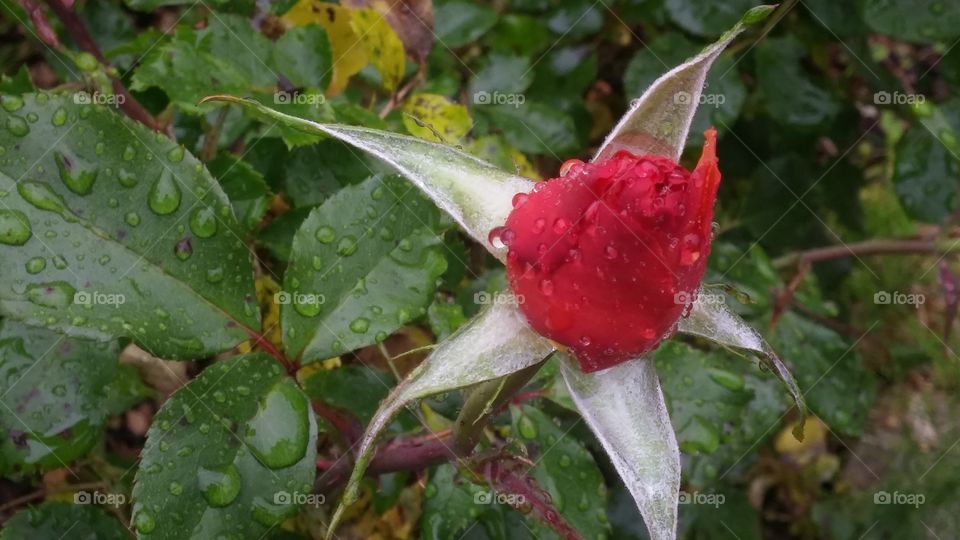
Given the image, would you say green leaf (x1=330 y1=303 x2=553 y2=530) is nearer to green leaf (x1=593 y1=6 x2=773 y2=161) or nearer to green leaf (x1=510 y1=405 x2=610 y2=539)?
green leaf (x1=593 y1=6 x2=773 y2=161)

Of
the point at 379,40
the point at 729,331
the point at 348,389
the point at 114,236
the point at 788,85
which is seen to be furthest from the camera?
the point at 788,85

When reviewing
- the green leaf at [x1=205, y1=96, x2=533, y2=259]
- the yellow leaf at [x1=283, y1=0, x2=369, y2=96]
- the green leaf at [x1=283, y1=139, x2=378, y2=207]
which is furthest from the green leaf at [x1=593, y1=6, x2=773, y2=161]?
the yellow leaf at [x1=283, y1=0, x2=369, y2=96]

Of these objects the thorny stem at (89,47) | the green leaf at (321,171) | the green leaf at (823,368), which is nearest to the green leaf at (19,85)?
the thorny stem at (89,47)

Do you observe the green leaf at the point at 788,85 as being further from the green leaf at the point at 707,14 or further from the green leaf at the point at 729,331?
the green leaf at the point at 729,331

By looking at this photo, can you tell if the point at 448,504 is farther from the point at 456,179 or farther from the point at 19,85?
the point at 19,85

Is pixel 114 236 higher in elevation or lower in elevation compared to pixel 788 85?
higher

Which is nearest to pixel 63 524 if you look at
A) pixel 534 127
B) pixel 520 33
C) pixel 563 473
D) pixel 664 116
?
pixel 563 473

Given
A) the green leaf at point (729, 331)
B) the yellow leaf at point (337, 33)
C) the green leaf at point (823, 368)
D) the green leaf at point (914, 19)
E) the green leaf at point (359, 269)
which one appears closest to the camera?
the green leaf at point (729, 331)
